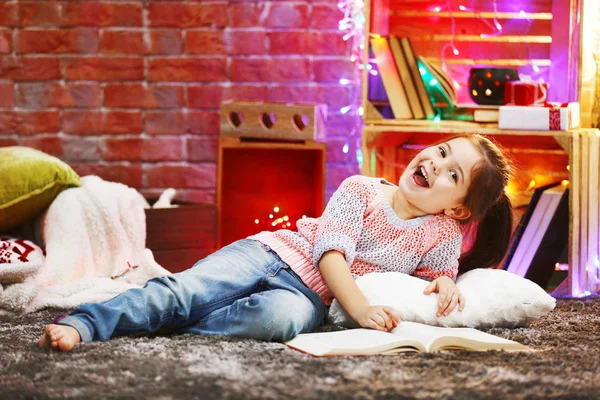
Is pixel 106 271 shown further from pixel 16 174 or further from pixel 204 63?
pixel 204 63

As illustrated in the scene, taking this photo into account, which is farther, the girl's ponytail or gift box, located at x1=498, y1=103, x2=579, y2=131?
gift box, located at x1=498, y1=103, x2=579, y2=131

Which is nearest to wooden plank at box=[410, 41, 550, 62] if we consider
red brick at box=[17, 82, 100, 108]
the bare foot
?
red brick at box=[17, 82, 100, 108]

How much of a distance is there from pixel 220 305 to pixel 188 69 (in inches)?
52.1

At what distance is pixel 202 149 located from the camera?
2.71 m

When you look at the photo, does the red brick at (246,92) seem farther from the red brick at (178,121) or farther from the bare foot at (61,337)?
the bare foot at (61,337)

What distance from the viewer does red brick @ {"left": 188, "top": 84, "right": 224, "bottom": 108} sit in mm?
2689

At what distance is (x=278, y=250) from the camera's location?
1.68m

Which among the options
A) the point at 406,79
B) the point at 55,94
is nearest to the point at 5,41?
the point at 55,94

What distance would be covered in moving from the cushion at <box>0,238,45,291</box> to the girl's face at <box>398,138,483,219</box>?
2.96 ft

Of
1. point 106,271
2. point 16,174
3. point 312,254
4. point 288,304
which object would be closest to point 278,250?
point 312,254

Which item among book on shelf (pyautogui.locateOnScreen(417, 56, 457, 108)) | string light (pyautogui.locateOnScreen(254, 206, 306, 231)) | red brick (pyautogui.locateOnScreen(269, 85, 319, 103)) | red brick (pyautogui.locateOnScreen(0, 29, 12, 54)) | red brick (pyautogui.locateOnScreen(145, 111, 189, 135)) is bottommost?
string light (pyautogui.locateOnScreen(254, 206, 306, 231))

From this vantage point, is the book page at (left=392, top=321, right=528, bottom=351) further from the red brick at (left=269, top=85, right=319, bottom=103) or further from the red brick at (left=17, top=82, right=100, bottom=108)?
the red brick at (left=17, top=82, right=100, bottom=108)

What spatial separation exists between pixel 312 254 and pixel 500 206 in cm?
43

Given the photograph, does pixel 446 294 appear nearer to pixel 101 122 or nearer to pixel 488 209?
pixel 488 209
